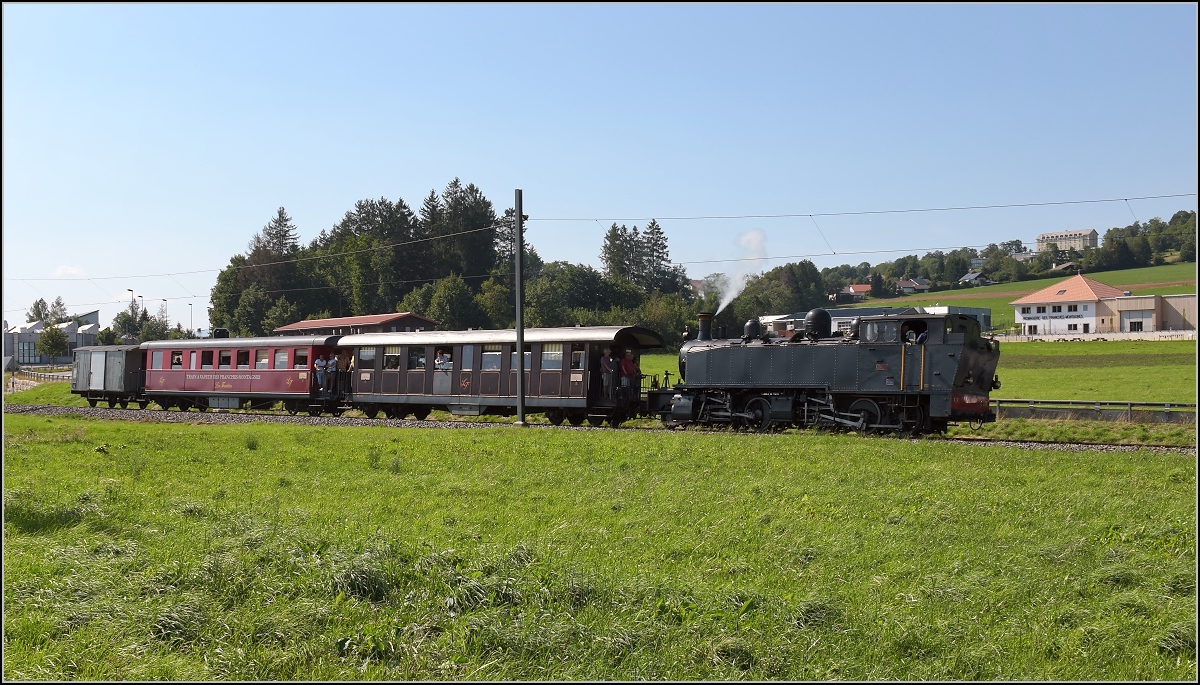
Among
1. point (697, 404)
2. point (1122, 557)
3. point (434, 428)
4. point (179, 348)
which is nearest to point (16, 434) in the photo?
point (434, 428)

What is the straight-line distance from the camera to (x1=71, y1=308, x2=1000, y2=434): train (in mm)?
22266

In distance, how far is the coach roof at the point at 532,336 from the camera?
92.8 ft

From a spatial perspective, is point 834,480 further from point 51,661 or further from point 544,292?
point 544,292

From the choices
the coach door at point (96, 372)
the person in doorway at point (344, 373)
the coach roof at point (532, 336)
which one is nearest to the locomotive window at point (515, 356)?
the coach roof at point (532, 336)

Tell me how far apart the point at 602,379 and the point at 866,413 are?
887 cm

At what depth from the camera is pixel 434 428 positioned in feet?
83.9

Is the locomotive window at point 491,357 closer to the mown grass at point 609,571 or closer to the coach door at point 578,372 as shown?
the coach door at point 578,372

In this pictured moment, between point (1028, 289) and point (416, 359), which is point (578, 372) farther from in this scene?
point (1028, 289)

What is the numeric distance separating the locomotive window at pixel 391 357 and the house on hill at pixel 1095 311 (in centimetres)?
7194

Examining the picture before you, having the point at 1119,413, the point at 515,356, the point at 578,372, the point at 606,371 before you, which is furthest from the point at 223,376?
the point at 1119,413

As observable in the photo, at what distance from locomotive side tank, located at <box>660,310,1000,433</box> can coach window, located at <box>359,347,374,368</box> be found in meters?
12.9

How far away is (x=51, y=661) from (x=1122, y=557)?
10.4m

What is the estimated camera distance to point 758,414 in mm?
25453

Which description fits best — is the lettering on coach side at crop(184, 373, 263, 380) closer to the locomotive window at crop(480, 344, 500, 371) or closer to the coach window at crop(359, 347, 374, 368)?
the coach window at crop(359, 347, 374, 368)
